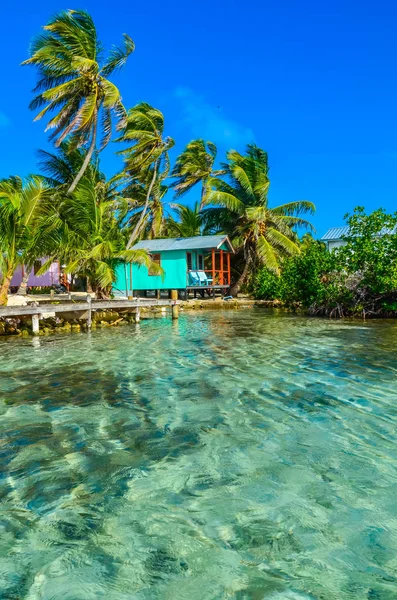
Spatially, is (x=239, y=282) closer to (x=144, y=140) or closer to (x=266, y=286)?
(x=266, y=286)

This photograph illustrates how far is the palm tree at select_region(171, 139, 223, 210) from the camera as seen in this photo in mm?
34094

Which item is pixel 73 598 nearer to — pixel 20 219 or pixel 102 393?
pixel 102 393

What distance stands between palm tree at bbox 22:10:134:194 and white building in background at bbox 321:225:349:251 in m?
18.1

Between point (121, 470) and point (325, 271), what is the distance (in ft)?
60.7

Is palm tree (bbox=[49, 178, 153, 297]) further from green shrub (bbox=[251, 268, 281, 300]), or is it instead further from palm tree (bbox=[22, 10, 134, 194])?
green shrub (bbox=[251, 268, 281, 300])

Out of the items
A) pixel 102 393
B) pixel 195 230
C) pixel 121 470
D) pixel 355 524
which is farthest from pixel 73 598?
pixel 195 230

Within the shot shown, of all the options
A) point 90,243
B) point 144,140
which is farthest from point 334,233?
point 90,243

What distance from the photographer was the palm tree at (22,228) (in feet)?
45.4

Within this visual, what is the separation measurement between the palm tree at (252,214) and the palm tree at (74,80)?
9.21m

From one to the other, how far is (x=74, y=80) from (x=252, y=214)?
12.5 m

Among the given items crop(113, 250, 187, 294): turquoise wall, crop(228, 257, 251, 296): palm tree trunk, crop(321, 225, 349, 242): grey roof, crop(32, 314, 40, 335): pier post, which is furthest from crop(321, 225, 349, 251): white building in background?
crop(32, 314, 40, 335): pier post

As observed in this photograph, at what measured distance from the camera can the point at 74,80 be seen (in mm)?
21344

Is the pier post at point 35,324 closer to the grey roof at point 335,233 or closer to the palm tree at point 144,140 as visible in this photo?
the palm tree at point 144,140

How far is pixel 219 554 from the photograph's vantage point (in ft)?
10.1
